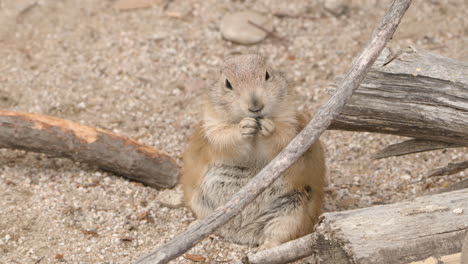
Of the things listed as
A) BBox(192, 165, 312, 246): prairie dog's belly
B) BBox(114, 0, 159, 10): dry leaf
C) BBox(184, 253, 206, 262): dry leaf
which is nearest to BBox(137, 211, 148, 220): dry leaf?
BBox(192, 165, 312, 246): prairie dog's belly

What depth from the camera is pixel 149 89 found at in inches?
250

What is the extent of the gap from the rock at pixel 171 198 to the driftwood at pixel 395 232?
167 centimetres

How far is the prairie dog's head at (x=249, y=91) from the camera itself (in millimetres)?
4125

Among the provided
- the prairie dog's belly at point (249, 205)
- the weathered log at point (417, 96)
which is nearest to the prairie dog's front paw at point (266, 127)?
the prairie dog's belly at point (249, 205)

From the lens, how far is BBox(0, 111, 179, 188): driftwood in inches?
189

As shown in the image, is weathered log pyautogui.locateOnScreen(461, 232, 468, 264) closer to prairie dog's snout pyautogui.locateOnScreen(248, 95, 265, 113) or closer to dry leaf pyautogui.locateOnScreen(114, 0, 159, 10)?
prairie dog's snout pyautogui.locateOnScreen(248, 95, 265, 113)

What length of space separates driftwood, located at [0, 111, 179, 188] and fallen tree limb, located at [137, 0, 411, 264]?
180cm

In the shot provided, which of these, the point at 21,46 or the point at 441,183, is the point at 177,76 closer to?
the point at 21,46

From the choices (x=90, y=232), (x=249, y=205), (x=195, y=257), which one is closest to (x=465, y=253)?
(x=249, y=205)

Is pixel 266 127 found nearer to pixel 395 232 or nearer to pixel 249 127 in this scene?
pixel 249 127

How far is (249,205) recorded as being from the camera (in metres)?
4.38

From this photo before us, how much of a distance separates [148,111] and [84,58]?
44.5 inches

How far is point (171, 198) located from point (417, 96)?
2.01 meters

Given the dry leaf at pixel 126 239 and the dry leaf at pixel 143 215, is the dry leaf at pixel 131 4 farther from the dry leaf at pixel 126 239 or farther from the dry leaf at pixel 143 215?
the dry leaf at pixel 126 239
